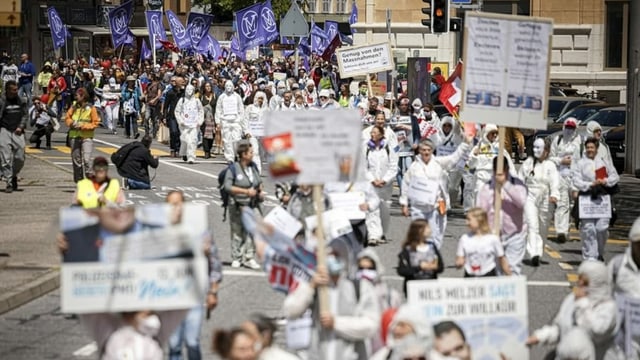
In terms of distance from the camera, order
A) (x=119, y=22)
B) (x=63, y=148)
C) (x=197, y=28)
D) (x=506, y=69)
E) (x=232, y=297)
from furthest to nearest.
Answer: (x=197, y=28), (x=119, y=22), (x=63, y=148), (x=232, y=297), (x=506, y=69)

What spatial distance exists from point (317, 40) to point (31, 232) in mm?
39067

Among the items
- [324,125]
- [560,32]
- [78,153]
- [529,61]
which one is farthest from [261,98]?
[560,32]

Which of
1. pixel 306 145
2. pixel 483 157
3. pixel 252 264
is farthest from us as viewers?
pixel 483 157

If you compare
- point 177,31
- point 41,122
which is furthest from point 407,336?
point 177,31

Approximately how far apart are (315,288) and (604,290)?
2305 mm

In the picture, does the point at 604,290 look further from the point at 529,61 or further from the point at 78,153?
the point at 78,153

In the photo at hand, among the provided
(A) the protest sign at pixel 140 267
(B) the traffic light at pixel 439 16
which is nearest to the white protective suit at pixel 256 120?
(B) the traffic light at pixel 439 16

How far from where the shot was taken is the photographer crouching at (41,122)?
3772cm

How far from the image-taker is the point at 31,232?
23.3 metres

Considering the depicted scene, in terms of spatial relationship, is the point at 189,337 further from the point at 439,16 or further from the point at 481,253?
the point at 439,16

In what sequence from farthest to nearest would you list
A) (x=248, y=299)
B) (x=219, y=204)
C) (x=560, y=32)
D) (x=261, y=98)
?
(x=560, y=32) < (x=261, y=98) < (x=219, y=204) < (x=248, y=299)

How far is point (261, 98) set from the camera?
113ft

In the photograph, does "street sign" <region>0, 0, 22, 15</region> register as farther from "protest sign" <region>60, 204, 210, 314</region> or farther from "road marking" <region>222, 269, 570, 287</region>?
"protest sign" <region>60, 204, 210, 314</region>

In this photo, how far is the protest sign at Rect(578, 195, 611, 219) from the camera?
20.5m
